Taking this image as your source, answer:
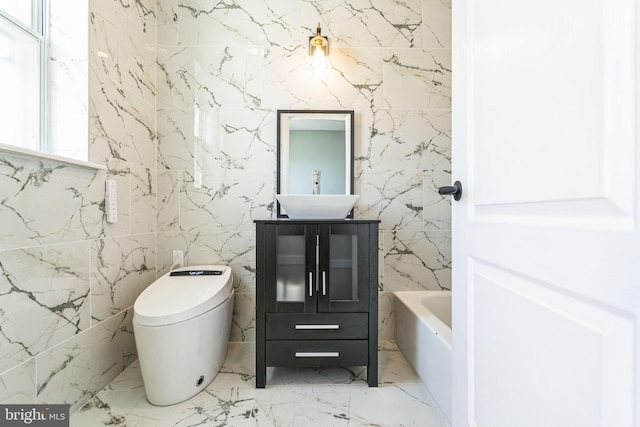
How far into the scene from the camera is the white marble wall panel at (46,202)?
3.49ft

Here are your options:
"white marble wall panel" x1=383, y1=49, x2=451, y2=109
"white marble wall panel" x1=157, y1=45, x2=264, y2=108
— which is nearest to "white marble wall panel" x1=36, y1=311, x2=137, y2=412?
"white marble wall panel" x1=157, y1=45, x2=264, y2=108

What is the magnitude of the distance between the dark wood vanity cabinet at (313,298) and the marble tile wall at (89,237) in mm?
775

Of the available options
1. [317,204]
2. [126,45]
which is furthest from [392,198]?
[126,45]

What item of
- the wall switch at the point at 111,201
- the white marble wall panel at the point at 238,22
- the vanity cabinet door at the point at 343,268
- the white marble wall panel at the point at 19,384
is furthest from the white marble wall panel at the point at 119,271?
the white marble wall panel at the point at 238,22

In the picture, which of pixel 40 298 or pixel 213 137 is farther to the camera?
pixel 213 137

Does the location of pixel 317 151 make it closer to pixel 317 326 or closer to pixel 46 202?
pixel 317 326

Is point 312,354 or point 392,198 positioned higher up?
point 392,198

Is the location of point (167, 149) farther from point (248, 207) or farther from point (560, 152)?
point (560, 152)

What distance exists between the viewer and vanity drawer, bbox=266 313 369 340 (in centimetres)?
156

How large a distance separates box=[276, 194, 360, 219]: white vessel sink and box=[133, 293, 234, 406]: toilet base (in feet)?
2.17

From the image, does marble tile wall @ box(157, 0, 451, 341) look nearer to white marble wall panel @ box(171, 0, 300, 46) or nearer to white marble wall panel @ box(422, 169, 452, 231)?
white marble wall panel @ box(171, 0, 300, 46)

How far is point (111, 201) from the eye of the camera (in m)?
1.57

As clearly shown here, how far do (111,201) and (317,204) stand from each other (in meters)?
1.07

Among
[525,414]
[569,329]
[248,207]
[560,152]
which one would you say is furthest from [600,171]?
[248,207]
